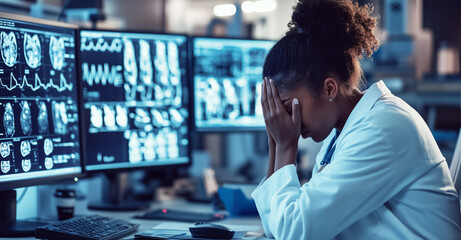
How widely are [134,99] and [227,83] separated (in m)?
0.47

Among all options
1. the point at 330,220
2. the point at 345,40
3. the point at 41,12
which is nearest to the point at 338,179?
the point at 330,220

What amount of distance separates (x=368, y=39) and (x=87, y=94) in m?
0.90

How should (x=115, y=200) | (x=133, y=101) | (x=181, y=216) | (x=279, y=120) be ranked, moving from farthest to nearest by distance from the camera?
(x=115, y=200)
(x=133, y=101)
(x=181, y=216)
(x=279, y=120)

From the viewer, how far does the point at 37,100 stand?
1.47 metres

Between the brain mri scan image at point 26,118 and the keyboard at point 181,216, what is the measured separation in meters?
0.48

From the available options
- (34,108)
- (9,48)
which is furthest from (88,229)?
(9,48)

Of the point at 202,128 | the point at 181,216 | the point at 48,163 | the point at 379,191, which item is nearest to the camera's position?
the point at 379,191

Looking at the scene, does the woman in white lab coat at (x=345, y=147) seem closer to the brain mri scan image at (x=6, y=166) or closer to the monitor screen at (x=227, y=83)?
the brain mri scan image at (x=6, y=166)

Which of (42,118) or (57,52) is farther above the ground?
(57,52)

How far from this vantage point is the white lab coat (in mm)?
1173

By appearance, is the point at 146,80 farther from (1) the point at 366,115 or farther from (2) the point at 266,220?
(1) the point at 366,115

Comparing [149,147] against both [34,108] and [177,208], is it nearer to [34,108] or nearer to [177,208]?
[177,208]

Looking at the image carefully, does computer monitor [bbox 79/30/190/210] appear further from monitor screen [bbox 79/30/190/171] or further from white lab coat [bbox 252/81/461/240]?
white lab coat [bbox 252/81/461/240]

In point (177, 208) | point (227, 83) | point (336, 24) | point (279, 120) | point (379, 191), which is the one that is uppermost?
point (336, 24)
